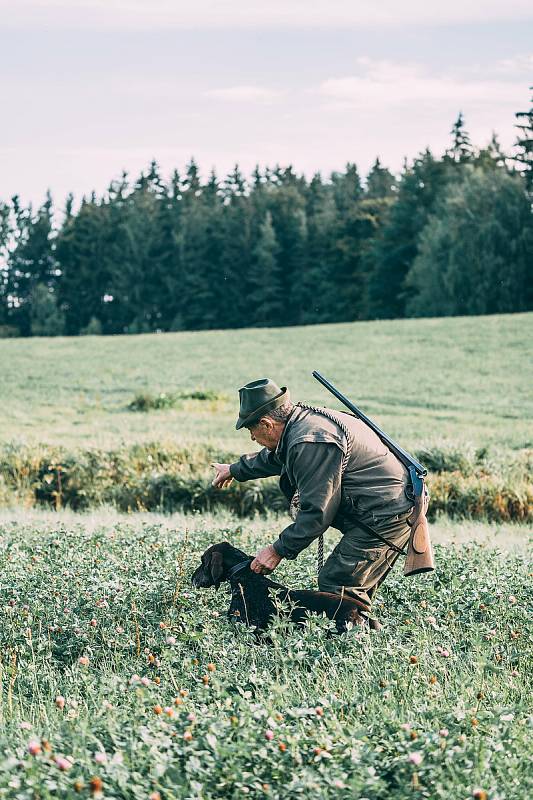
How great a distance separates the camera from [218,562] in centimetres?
623

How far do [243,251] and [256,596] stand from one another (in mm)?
79228

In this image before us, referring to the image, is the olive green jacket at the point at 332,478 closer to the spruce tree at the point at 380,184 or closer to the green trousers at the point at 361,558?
the green trousers at the point at 361,558

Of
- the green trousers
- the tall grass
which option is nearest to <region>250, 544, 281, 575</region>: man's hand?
the green trousers

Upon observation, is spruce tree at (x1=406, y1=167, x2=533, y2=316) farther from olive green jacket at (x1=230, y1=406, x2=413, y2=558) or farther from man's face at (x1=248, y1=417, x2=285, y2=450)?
man's face at (x1=248, y1=417, x2=285, y2=450)

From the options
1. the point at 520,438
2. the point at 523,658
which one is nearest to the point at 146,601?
the point at 523,658

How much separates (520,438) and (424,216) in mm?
55063

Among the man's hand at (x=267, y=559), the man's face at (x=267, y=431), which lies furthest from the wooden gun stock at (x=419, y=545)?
the man's face at (x=267, y=431)

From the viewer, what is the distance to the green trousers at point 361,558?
614 centimetres

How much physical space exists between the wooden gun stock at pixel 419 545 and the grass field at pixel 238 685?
0.42 meters

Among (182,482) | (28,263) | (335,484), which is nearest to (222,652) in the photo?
(335,484)

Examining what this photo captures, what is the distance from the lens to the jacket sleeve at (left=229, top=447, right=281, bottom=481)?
656 centimetres

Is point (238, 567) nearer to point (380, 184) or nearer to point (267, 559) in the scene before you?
point (267, 559)

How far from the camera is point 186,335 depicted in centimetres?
4428

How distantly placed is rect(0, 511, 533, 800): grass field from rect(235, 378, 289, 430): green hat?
1.25m
